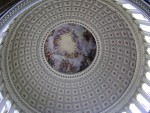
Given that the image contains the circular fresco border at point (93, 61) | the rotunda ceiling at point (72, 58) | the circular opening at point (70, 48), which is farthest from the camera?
the circular opening at point (70, 48)

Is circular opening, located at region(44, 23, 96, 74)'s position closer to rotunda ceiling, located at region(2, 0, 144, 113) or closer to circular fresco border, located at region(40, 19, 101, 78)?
rotunda ceiling, located at region(2, 0, 144, 113)

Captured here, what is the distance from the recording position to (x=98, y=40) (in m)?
26.9

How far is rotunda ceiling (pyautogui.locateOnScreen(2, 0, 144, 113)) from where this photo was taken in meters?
23.8

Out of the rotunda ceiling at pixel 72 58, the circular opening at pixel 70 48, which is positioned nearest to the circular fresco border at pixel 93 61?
the rotunda ceiling at pixel 72 58

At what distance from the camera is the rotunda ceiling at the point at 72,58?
936 inches

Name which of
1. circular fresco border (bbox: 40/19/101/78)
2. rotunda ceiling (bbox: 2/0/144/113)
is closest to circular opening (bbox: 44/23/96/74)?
rotunda ceiling (bbox: 2/0/144/113)

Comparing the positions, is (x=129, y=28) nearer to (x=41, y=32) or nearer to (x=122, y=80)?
(x=122, y=80)

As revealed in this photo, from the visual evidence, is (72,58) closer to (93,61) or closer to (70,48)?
(70,48)

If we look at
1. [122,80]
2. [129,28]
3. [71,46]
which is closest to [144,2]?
[129,28]

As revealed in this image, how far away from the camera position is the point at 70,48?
28219 mm

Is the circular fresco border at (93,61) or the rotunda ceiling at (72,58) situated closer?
the rotunda ceiling at (72,58)

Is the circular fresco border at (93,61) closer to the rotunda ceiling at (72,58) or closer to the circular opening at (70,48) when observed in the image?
the rotunda ceiling at (72,58)

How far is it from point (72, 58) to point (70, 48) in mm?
1200

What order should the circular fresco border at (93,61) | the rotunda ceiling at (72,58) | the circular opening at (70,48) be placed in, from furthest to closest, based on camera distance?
the circular opening at (70,48), the circular fresco border at (93,61), the rotunda ceiling at (72,58)
